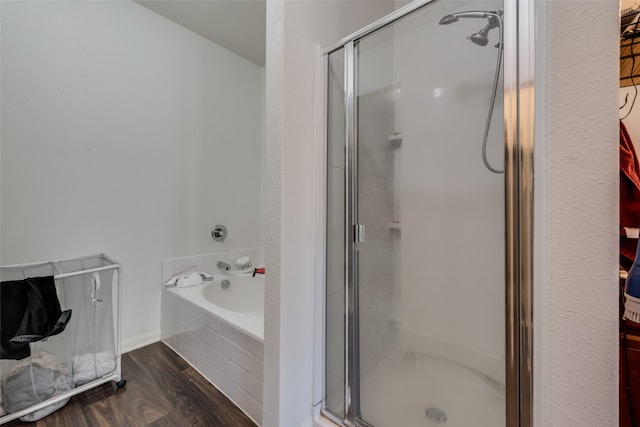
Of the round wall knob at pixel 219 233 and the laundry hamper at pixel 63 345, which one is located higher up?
the round wall knob at pixel 219 233

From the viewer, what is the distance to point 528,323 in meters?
0.67

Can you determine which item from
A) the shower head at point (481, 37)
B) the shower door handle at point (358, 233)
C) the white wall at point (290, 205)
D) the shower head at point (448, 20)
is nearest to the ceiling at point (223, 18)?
the white wall at point (290, 205)

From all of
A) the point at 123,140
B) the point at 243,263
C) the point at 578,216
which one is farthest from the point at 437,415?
the point at 123,140

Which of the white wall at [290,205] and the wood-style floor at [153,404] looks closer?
the white wall at [290,205]

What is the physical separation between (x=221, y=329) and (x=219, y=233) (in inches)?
39.9

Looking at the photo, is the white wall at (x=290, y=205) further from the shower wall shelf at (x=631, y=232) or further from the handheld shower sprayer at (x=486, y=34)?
the shower wall shelf at (x=631, y=232)

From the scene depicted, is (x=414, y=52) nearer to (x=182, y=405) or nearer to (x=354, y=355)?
(x=354, y=355)

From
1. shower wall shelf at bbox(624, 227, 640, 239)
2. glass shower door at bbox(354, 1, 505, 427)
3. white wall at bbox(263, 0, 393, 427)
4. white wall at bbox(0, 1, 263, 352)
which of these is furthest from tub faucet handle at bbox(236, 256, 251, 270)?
shower wall shelf at bbox(624, 227, 640, 239)

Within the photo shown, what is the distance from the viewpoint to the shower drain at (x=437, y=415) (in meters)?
1.08

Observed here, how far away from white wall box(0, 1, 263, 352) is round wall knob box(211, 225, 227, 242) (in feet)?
0.19

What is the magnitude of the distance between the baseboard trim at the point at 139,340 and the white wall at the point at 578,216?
7.37ft

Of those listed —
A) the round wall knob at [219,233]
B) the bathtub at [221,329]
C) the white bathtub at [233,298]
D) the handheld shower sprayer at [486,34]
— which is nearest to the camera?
the handheld shower sprayer at [486,34]

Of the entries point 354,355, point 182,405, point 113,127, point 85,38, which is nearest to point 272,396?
point 354,355

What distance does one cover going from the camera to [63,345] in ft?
4.40
